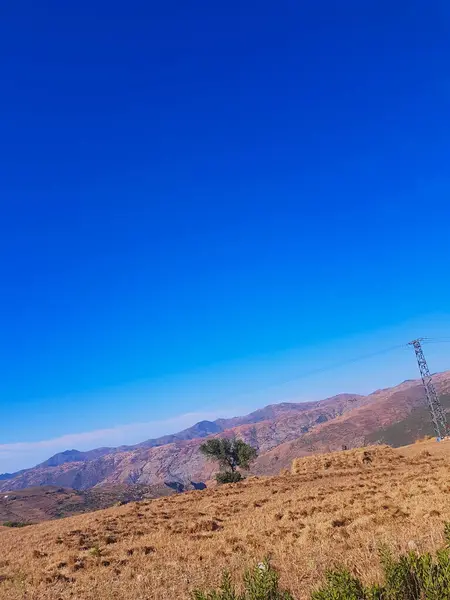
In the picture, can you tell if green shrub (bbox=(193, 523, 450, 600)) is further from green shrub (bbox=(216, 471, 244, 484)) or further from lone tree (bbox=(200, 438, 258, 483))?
lone tree (bbox=(200, 438, 258, 483))

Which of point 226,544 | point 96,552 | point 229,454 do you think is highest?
point 96,552

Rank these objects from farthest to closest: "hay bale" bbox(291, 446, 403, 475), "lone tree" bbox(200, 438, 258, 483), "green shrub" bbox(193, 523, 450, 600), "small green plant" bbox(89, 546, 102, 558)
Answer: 1. "lone tree" bbox(200, 438, 258, 483)
2. "hay bale" bbox(291, 446, 403, 475)
3. "small green plant" bbox(89, 546, 102, 558)
4. "green shrub" bbox(193, 523, 450, 600)

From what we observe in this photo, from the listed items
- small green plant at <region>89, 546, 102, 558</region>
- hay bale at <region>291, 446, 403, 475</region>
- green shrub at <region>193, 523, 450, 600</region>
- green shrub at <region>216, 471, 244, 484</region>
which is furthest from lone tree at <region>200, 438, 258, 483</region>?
green shrub at <region>193, 523, 450, 600</region>

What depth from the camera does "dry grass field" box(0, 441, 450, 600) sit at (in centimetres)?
1106

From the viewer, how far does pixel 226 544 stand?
610 inches

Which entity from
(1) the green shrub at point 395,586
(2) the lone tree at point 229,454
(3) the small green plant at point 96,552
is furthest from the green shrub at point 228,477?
(1) the green shrub at point 395,586

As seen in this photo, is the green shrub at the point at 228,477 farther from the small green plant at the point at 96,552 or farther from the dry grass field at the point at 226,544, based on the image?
the small green plant at the point at 96,552

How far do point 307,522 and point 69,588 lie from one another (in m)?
10.2

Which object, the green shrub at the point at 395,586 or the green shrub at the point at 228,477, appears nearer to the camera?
the green shrub at the point at 395,586

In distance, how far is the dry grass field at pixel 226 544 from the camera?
36.3 ft

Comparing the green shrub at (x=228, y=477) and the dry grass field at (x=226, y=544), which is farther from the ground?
the dry grass field at (x=226, y=544)

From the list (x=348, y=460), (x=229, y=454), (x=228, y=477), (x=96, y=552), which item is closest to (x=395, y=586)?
(x=96, y=552)

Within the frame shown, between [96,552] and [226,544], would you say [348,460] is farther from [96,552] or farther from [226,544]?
[96,552]

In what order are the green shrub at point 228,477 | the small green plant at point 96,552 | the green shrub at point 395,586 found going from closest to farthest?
the green shrub at point 395,586
the small green plant at point 96,552
the green shrub at point 228,477
